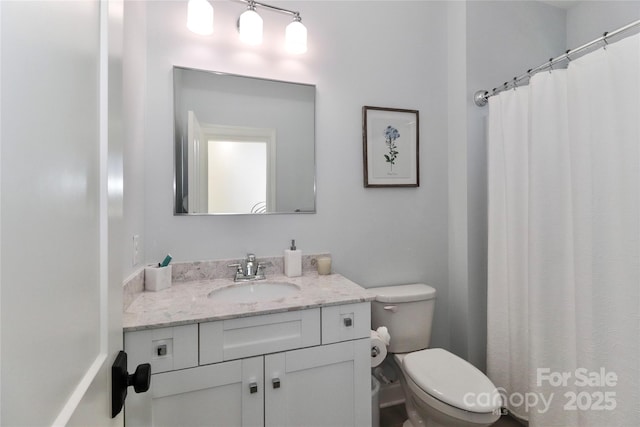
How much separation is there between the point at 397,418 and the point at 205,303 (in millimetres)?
1357

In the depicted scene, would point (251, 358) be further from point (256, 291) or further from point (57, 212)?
point (57, 212)

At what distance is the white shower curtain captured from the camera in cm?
114

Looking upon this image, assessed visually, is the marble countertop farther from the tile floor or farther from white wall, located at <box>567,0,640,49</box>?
white wall, located at <box>567,0,640,49</box>

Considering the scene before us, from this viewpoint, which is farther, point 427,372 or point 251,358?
point 427,372

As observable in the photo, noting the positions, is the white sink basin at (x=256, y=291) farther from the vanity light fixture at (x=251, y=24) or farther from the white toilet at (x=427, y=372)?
the vanity light fixture at (x=251, y=24)

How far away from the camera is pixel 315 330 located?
1180mm

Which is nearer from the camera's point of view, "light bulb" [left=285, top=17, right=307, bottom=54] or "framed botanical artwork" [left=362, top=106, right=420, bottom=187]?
"light bulb" [left=285, top=17, right=307, bottom=54]

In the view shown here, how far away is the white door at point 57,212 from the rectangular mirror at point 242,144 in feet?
3.20

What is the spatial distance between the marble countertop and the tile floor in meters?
0.92

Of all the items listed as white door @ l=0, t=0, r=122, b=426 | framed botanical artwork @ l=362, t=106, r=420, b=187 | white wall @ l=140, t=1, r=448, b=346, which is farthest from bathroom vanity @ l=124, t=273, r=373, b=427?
framed botanical artwork @ l=362, t=106, r=420, b=187

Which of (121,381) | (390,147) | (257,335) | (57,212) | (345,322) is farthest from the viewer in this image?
(390,147)

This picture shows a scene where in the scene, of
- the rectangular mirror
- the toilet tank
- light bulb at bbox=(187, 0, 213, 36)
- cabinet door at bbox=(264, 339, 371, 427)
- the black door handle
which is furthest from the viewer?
the toilet tank

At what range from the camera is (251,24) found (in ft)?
4.88

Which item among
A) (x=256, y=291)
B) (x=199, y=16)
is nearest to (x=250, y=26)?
(x=199, y=16)
